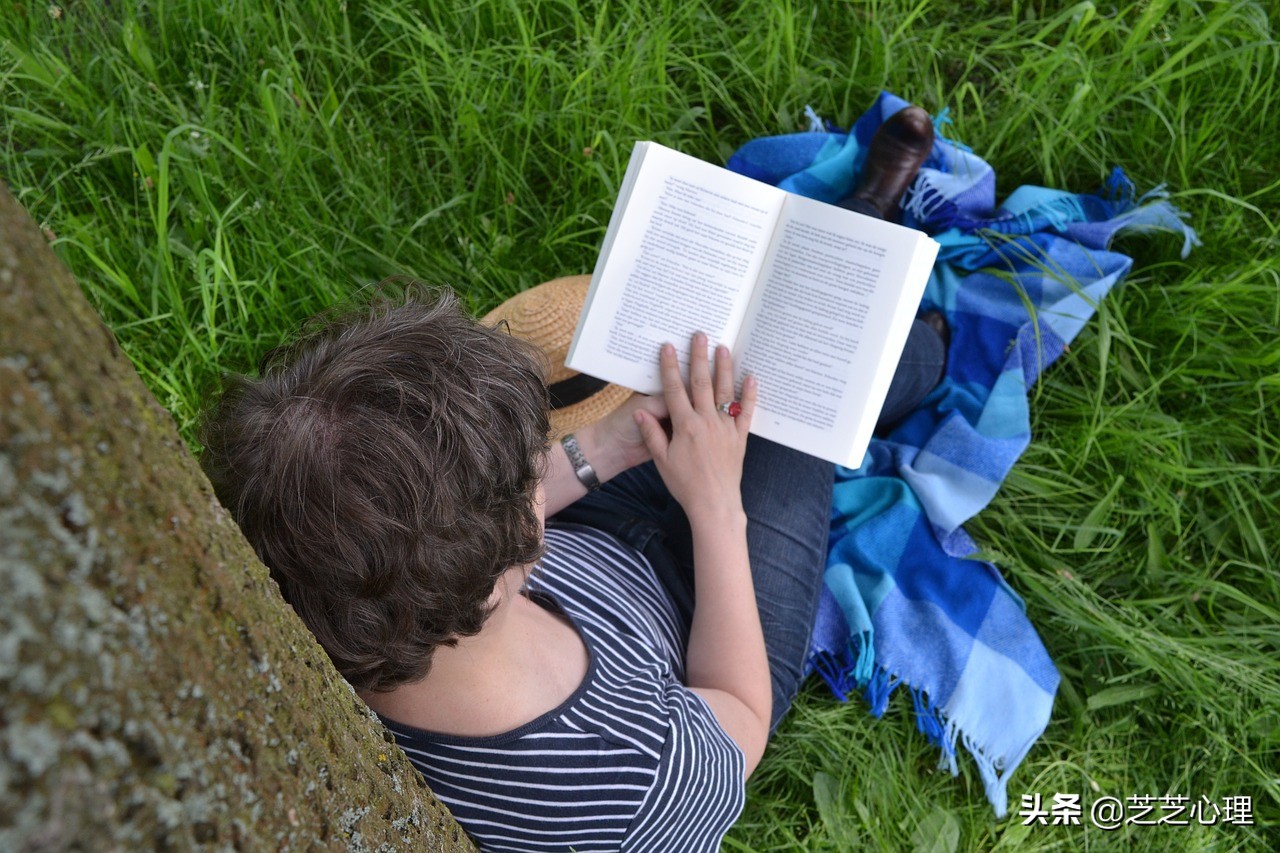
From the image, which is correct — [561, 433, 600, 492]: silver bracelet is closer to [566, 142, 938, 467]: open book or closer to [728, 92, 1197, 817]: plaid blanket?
[566, 142, 938, 467]: open book

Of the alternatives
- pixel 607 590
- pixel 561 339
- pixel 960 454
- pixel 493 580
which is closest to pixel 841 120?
pixel 960 454

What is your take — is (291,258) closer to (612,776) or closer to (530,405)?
(530,405)

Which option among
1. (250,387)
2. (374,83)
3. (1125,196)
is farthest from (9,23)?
(1125,196)

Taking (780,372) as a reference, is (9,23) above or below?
above

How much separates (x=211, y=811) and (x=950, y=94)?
6.50 feet

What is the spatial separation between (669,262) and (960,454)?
795mm

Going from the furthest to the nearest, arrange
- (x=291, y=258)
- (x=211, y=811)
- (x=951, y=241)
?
1. (x=951, y=241)
2. (x=291, y=258)
3. (x=211, y=811)

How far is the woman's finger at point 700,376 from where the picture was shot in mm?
1374

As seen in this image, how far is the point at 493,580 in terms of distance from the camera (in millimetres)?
914

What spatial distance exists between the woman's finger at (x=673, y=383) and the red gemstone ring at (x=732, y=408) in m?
0.06

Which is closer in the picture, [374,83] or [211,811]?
Answer: [211,811]

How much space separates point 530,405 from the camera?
3.16 ft

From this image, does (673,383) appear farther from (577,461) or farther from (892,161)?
(892,161)

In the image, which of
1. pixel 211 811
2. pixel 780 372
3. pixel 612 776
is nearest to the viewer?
pixel 211 811
